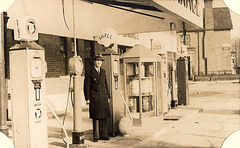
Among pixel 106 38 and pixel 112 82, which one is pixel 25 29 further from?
pixel 112 82

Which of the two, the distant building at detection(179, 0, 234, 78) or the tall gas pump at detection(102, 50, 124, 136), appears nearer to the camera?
the tall gas pump at detection(102, 50, 124, 136)

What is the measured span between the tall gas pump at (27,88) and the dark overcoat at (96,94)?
5.20 ft

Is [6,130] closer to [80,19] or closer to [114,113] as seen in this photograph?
[114,113]

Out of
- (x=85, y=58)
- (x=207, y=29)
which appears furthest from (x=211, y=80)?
(x=85, y=58)

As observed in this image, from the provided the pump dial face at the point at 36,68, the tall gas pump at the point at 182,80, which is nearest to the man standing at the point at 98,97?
the pump dial face at the point at 36,68

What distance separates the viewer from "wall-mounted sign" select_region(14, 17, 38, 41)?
4.71 m

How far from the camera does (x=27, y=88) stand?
187 inches

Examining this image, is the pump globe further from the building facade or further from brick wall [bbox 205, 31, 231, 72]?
brick wall [bbox 205, 31, 231, 72]

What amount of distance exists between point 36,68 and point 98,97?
1.83m

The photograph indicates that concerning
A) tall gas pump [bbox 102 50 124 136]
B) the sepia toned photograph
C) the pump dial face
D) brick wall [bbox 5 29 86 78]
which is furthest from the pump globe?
brick wall [bbox 5 29 86 78]

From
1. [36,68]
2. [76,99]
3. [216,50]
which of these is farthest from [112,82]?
[216,50]

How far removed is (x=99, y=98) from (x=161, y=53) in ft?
15.6

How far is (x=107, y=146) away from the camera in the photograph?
608 centimetres

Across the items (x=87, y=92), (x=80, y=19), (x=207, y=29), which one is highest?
(x=207, y=29)
